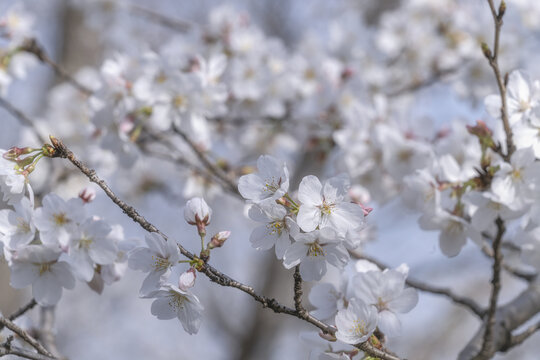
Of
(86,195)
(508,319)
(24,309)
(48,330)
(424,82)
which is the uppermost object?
(424,82)

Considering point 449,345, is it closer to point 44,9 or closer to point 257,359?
point 257,359

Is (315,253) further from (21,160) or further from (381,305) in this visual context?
(21,160)

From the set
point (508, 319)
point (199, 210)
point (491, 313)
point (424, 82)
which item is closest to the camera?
point (199, 210)

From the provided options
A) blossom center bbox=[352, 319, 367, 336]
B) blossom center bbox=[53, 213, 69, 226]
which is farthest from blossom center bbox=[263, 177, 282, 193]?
blossom center bbox=[53, 213, 69, 226]

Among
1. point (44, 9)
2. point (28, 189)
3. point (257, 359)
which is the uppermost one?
point (44, 9)

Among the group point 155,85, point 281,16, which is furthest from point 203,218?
point 281,16

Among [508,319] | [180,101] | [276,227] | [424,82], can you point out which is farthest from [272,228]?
[424,82]

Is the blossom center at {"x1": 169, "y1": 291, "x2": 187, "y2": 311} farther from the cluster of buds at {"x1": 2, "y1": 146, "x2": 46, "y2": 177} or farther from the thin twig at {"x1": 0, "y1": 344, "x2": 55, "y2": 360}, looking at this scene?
Result: the cluster of buds at {"x1": 2, "y1": 146, "x2": 46, "y2": 177}

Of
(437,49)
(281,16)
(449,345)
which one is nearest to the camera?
(437,49)
